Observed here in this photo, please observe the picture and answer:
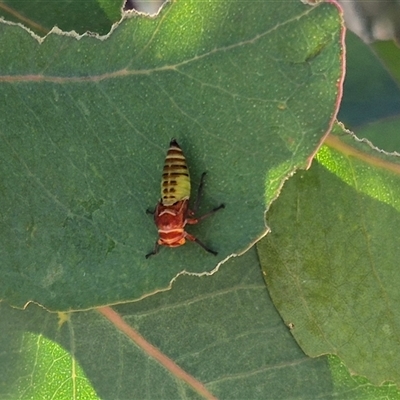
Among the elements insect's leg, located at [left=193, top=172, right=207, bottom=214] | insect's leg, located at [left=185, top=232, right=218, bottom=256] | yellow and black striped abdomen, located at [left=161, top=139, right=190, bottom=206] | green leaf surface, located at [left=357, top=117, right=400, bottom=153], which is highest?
yellow and black striped abdomen, located at [left=161, top=139, right=190, bottom=206]

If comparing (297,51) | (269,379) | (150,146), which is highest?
(297,51)

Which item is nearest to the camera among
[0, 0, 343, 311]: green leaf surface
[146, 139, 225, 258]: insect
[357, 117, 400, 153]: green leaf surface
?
[0, 0, 343, 311]: green leaf surface

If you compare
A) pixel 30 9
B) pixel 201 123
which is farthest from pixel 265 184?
pixel 30 9

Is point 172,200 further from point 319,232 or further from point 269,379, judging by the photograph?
point 269,379

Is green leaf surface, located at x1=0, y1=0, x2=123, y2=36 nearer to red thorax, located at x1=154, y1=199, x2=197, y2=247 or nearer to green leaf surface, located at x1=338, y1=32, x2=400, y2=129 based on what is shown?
red thorax, located at x1=154, y1=199, x2=197, y2=247

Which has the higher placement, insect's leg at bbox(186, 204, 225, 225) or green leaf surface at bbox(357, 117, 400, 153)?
insect's leg at bbox(186, 204, 225, 225)

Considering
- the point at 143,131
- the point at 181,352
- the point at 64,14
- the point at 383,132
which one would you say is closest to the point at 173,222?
the point at 143,131

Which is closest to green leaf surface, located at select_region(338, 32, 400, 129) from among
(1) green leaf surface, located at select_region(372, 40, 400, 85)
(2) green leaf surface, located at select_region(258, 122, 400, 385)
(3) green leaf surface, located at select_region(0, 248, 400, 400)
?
(1) green leaf surface, located at select_region(372, 40, 400, 85)
